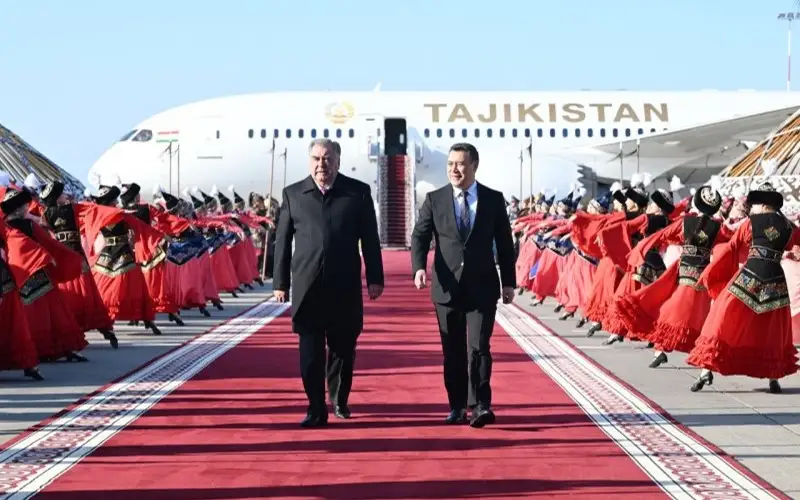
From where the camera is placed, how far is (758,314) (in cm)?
1005

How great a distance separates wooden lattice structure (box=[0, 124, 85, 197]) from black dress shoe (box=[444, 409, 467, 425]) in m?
15.1

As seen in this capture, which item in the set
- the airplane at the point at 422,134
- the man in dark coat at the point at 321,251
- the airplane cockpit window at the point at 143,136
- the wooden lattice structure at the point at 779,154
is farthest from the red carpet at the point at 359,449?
the airplane cockpit window at the point at 143,136

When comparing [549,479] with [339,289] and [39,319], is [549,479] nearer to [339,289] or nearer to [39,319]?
[339,289]

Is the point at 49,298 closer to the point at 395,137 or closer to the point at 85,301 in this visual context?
the point at 85,301

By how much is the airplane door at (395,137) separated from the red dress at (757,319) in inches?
1146

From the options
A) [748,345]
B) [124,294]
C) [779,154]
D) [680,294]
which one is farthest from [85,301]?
[779,154]

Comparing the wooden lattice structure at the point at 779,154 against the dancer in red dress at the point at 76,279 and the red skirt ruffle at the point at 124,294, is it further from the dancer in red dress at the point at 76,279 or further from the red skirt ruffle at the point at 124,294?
the dancer in red dress at the point at 76,279

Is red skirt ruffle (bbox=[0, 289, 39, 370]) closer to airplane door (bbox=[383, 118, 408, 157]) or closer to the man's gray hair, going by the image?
the man's gray hair

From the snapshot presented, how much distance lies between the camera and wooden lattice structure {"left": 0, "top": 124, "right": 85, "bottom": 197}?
23.5m

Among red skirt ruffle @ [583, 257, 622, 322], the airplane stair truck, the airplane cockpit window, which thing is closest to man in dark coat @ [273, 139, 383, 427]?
red skirt ruffle @ [583, 257, 622, 322]

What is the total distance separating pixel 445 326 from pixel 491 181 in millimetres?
27251

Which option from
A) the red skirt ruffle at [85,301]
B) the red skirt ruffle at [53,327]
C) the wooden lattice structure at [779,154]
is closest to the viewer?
the red skirt ruffle at [53,327]

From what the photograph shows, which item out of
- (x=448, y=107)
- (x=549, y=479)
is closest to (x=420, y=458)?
(x=549, y=479)

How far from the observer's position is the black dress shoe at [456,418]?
8.81m
